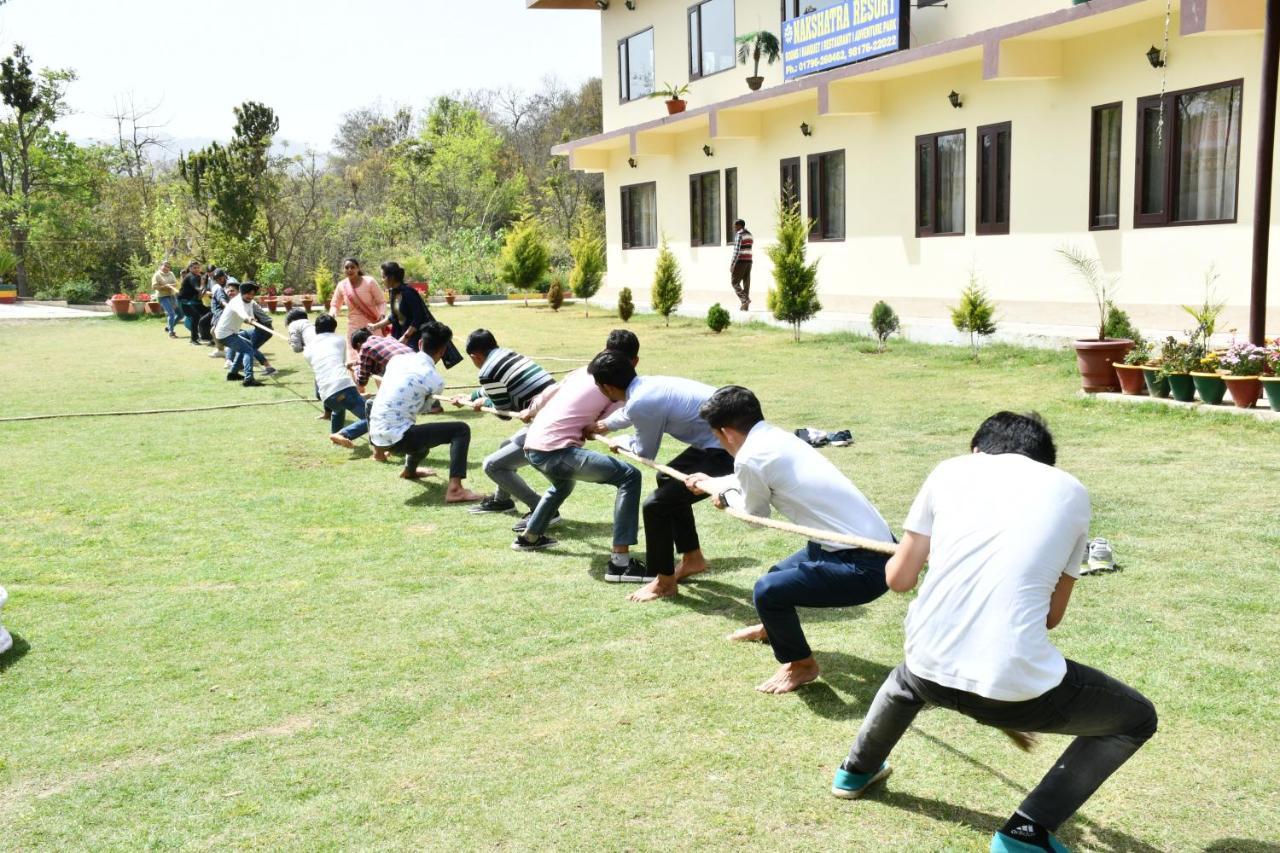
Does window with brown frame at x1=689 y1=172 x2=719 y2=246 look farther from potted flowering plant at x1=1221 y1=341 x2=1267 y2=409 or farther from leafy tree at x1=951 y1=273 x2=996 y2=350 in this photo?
potted flowering plant at x1=1221 y1=341 x2=1267 y2=409

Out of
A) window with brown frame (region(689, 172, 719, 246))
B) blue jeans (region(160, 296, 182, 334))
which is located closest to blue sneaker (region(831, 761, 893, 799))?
window with brown frame (region(689, 172, 719, 246))

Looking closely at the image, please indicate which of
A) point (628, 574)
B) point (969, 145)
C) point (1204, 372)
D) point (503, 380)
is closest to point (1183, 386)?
point (1204, 372)

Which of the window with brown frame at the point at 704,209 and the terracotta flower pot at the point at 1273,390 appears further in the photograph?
the window with brown frame at the point at 704,209

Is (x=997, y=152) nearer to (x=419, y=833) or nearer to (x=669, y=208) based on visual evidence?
(x=669, y=208)

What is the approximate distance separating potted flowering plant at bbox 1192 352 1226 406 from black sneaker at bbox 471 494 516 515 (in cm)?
668

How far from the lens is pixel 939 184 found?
18.5 m

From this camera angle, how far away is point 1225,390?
10898mm

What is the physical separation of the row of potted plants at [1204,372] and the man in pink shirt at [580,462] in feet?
20.9

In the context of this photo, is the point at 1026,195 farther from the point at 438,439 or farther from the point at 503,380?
the point at 438,439

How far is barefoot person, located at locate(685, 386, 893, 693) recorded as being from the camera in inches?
185

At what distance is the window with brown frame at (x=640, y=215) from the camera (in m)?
28.2

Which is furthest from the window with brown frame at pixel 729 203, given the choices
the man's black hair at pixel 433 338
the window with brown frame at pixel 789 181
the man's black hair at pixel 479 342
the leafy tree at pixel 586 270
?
the man's black hair at pixel 479 342

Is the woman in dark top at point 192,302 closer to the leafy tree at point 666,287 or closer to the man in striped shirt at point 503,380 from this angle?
the leafy tree at point 666,287

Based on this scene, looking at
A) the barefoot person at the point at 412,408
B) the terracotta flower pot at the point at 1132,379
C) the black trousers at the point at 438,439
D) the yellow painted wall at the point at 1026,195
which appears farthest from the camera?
the yellow painted wall at the point at 1026,195
